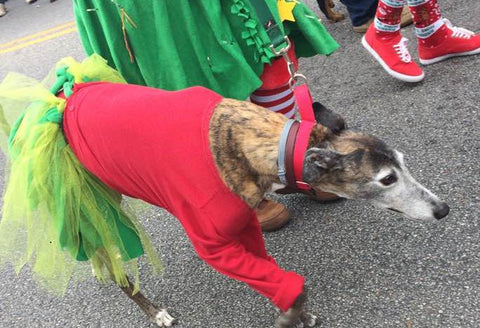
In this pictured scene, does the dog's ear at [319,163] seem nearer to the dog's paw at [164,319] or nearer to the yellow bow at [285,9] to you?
the yellow bow at [285,9]

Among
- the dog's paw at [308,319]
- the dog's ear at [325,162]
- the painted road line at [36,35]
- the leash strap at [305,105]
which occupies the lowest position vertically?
the painted road line at [36,35]

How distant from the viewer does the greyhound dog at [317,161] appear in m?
1.94

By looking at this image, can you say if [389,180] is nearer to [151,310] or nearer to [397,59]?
[151,310]

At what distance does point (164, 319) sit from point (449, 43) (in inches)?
109

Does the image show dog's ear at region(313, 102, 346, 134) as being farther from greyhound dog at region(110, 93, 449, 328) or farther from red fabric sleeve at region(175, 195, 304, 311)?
red fabric sleeve at region(175, 195, 304, 311)

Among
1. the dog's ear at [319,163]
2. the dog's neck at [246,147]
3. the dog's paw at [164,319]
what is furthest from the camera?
the dog's paw at [164,319]

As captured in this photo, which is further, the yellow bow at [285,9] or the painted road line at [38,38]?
A: the painted road line at [38,38]

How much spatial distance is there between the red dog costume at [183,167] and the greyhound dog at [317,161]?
0.18 feet

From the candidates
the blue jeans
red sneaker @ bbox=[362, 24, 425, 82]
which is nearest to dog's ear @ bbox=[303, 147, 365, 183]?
red sneaker @ bbox=[362, 24, 425, 82]

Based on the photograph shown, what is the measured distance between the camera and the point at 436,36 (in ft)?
12.2

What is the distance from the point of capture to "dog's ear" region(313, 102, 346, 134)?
6.84ft

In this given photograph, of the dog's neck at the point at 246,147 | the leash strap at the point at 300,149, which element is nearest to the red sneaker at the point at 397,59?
the dog's neck at the point at 246,147

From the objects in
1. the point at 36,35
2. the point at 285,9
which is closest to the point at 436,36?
the point at 285,9

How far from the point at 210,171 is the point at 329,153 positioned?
0.44m
